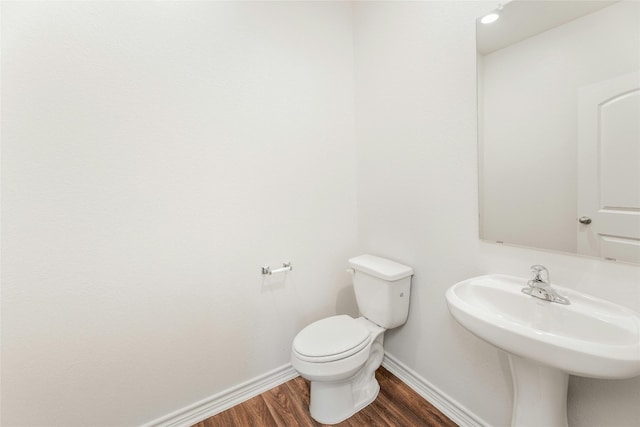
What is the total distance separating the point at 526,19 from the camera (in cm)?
105

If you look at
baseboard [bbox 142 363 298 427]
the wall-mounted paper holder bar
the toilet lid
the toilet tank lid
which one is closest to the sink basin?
the toilet tank lid

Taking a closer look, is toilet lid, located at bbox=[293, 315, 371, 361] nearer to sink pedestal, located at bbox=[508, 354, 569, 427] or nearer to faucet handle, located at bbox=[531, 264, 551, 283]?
sink pedestal, located at bbox=[508, 354, 569, 427]

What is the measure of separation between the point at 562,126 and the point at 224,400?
81.6 inches

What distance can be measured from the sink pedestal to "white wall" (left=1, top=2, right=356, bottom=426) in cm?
114

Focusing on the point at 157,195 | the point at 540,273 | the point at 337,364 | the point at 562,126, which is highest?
the point at 562,126

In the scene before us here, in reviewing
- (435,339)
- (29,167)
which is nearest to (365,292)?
(435,339)

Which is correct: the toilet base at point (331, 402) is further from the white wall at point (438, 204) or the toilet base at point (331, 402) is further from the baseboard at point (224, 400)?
the white wall at point (438, 204)

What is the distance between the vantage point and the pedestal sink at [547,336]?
0.69 meters

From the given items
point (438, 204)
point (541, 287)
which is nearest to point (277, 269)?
point (438, 204)

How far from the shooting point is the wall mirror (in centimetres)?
85

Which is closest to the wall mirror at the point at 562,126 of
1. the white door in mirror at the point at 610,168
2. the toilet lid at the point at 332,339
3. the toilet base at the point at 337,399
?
the white door in mirror at the point at 610,168

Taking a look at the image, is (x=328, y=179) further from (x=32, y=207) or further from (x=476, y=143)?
(x=32, y=207)

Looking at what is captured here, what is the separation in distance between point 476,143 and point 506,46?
392mm

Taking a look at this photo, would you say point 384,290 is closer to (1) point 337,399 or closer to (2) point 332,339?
(2) point 332,339
